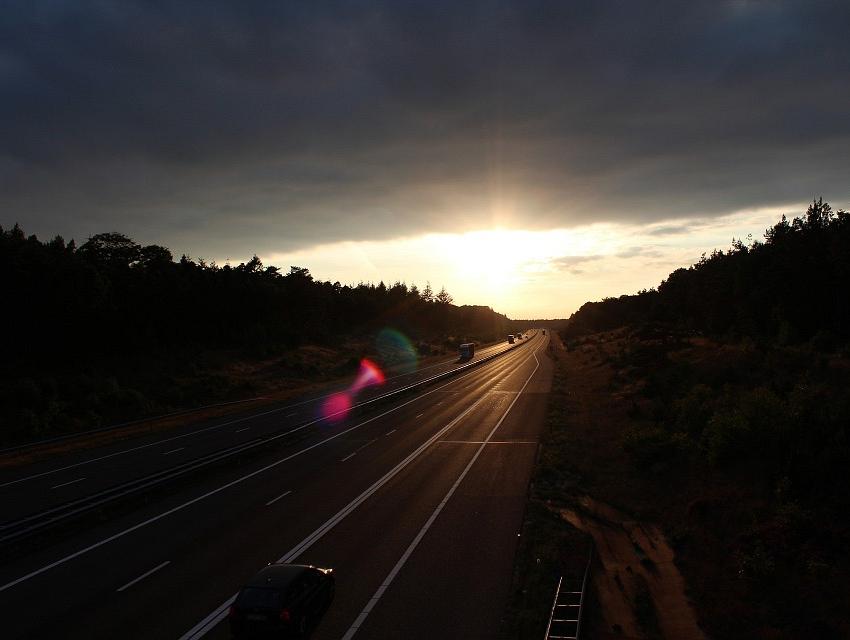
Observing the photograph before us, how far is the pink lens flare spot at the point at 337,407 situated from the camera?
1636 inches

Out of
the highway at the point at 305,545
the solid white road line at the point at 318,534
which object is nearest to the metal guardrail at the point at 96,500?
the highway at the point at 305,545

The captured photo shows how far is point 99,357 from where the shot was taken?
6669 cm

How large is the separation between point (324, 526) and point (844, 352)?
35.5m

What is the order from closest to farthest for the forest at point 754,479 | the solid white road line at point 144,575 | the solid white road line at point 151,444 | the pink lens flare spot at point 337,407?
the forest at point 754,479 < the solid white road line at point 144,575 < the solid white road line at point 151,444 < the pink lens flare spot at point 337,407

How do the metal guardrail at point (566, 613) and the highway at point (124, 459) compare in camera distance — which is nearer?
the metal guardrail at point (566, 613)

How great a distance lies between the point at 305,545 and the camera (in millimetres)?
17219

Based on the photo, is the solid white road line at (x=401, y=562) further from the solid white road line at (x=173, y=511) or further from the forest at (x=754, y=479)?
the forest at (x=754, y=479)

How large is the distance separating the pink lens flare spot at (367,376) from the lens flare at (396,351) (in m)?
3.91

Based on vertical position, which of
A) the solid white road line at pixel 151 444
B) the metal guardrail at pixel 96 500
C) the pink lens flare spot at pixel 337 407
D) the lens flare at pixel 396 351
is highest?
the lens flare at pixel 396 351

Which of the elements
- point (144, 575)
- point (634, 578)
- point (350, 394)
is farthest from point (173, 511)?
point (350, 394)

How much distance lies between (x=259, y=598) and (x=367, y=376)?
6926 centimetres

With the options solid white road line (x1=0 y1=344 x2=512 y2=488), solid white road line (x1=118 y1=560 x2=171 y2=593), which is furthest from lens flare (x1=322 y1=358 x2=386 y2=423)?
solid white road line (x1=118 y1=560 x2=171 y2=593)

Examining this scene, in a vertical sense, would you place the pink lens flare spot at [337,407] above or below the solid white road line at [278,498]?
above

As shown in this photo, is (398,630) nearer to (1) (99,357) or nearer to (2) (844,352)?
(2) (844,352)
